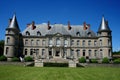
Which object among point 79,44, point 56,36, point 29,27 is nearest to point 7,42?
point 29,27

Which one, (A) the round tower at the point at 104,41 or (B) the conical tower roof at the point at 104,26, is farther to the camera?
(B) the conical tower roof at the point at 104,26

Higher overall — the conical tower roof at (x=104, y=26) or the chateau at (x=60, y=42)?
the conical tower roof at (x=104, y=26)

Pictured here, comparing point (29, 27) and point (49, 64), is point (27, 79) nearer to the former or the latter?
point (49, 64)

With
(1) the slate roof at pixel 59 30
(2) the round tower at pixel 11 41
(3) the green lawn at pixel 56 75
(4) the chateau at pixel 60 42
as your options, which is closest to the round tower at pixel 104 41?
(4) the chateau at pixel 60 42

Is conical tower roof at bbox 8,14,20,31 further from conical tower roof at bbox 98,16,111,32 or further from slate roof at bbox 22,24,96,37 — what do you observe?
conical tower roof at bbox 98,16,111,32

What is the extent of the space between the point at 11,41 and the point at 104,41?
24.1 m

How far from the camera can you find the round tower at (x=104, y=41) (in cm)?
4156

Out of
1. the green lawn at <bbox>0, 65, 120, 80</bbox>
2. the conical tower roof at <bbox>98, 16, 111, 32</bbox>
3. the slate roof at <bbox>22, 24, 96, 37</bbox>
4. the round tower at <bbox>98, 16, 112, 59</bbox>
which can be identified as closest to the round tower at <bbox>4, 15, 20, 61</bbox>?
the slate roof at <bbox>22, 24, 96, 37</bbox>

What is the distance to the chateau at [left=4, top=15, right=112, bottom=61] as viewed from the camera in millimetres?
43031

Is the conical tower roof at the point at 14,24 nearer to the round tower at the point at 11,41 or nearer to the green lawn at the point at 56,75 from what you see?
the round tower at the point at 11,41

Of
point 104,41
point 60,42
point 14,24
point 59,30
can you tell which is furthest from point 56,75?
point 59,30

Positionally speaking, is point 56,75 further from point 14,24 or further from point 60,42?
point 14,24

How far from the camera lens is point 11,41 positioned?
41406 mm

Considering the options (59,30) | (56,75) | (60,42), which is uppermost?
(59,30)
